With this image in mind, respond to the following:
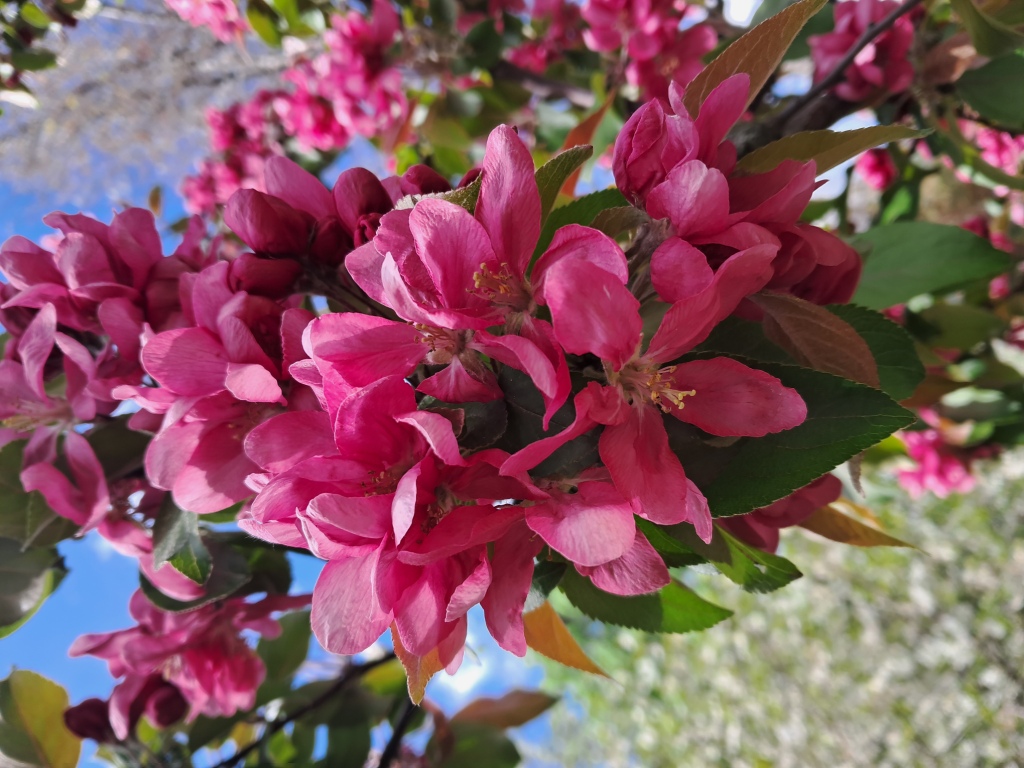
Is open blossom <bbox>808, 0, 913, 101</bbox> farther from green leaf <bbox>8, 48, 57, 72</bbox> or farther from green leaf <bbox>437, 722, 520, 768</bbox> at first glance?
green leaf <bbox>8, 48, 57, 72</bbox>

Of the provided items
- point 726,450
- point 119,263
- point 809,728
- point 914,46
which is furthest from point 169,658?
point 809,728

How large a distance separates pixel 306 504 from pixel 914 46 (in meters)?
0.80

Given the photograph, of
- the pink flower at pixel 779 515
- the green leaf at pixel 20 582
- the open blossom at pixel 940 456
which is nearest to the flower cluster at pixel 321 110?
the green leaf at pixel 20 582

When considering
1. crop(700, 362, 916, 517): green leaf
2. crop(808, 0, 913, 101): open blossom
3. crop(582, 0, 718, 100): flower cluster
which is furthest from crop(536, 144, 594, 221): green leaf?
crop(582, 0, 718, 100): flower cluster

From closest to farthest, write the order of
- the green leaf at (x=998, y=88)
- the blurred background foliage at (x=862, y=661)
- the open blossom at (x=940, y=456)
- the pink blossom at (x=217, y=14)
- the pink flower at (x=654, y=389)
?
1. the pink flower at (x=654, y=389)
2. the green leaf at (x=998, y=88)
3. the open blossom at (x=940, y=456)
4. the pink blossom at (x=217, y=14)
5. the blurred background foliage at (x=862, y=661)

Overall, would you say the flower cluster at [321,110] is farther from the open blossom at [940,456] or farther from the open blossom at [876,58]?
the open blossom at [940,456]

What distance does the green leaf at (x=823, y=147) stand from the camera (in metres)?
0.34

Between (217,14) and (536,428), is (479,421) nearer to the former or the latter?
(536,428)

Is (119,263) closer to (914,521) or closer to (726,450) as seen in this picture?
(726,450)

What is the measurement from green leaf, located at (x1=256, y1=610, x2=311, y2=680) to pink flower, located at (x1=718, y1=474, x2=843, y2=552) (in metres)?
0.64

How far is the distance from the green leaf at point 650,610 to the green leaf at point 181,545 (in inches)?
8.7

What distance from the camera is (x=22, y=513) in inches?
18.5

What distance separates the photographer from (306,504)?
290 mm

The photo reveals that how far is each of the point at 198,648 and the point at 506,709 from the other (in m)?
0.48
